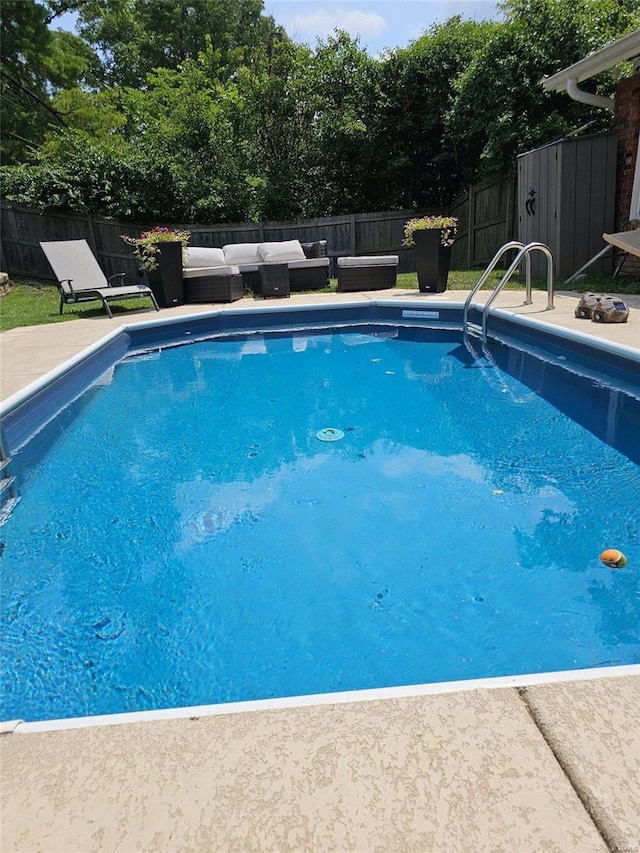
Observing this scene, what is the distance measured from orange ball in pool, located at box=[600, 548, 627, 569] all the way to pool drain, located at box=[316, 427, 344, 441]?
1.79m

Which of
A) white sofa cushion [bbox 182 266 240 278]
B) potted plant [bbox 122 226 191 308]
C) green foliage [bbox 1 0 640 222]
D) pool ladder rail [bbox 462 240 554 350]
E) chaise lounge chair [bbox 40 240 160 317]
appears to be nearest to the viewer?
pool ladder rail [bbox 462 240 554 350]

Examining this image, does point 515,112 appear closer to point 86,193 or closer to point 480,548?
point 86,193

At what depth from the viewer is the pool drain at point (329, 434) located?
3.59 meters

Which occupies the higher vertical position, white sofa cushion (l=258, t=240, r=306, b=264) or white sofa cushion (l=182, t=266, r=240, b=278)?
white sofa cushion (l=258, t=240, r=306, b=264)

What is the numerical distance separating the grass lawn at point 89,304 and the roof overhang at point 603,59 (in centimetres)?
265

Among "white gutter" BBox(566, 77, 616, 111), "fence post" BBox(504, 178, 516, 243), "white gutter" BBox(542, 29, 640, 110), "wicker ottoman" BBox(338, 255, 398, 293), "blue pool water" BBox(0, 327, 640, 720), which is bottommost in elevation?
"blue pool water" BBox(0, 327, 640, 720)

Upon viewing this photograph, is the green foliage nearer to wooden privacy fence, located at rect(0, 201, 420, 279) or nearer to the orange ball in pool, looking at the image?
wooden privacy fence, located at rect(0, 201, 420, 279)

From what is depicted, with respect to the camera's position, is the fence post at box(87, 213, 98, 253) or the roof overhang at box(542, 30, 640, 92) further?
the fence post at box(87, 213, 98, 253)

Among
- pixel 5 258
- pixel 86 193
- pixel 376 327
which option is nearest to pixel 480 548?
pixel 376 327

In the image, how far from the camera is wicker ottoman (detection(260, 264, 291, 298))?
8.47 meters

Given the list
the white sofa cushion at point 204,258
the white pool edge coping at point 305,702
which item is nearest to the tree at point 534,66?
the white sofa cushion at point 204,258

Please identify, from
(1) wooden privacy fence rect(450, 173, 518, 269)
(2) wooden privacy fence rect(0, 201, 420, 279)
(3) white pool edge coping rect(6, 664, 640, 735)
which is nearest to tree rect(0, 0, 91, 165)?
(2) wooden privacy fence rect(0, 201, 420, 279)

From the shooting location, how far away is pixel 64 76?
15359 mm

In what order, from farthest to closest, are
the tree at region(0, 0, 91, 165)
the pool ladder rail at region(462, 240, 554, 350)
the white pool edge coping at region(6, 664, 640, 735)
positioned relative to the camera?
the tree at region(0, 0, 91, 165), the pool ladder rail at region(462, 240, 554, 350), the white pool edge coping at region(6, 664, 640, 735)
